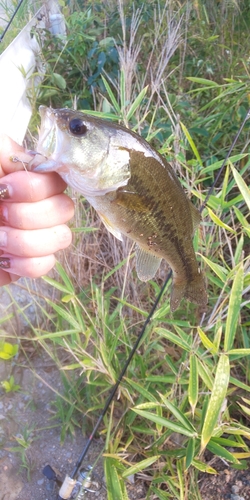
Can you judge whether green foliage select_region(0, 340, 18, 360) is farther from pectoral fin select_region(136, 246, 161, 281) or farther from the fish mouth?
the fish mouth

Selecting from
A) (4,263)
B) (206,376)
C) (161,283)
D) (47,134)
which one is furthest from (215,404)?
(161,283)

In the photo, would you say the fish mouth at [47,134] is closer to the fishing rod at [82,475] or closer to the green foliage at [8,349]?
the fishing rod at [82,475]

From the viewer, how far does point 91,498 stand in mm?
1399

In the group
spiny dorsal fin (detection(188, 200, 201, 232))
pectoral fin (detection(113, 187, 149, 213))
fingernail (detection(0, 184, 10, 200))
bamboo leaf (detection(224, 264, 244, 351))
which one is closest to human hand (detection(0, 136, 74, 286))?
fingernail (detection(0, 184, 10, 200))

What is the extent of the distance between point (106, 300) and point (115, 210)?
0.71 m

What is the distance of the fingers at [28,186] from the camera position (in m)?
0.78

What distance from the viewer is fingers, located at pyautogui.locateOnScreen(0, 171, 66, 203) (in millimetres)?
778

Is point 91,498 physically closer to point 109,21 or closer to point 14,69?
point 14,69

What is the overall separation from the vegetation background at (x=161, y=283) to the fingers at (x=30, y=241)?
340 mm

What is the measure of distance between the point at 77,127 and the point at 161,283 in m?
1.03

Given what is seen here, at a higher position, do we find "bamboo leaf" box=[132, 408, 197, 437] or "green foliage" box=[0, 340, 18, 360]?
"bamboo leaf" box=[132, 408, 197, 437]

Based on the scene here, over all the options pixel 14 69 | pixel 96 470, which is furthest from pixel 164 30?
pixel 96 470

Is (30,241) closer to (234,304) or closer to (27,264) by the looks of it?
(27,264)

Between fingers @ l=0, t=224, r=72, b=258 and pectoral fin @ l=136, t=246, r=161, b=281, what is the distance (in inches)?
7.7
